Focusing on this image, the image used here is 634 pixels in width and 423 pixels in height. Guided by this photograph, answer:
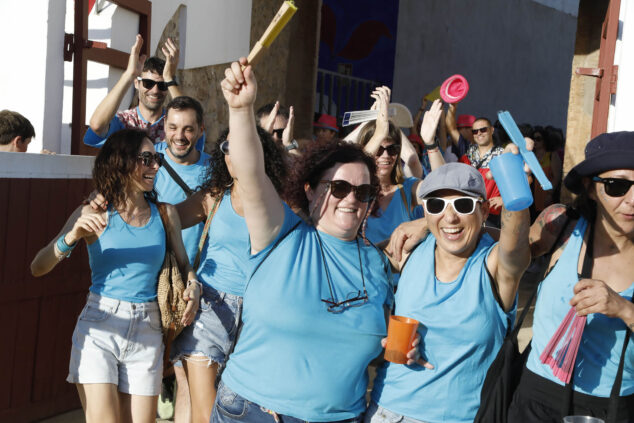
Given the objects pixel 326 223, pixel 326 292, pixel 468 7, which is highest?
pixel 468 7

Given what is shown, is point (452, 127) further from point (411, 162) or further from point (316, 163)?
point (316, 163)

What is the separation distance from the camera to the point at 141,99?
4652 mm

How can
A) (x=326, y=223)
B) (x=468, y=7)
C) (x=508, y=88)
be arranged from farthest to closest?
(x=508, y=88) → (x=468, y=7) → (x=326, y=223)

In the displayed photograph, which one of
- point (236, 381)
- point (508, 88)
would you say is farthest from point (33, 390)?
point (508, 88)

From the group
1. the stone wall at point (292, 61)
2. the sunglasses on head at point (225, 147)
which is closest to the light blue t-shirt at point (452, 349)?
the sunglasses on head at point (225, 147)

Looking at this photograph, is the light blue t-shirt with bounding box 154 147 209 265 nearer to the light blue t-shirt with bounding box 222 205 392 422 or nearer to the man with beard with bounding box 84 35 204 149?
the man with beard with bounding box 84 35 204 149

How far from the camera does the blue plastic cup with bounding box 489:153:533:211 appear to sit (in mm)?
2078

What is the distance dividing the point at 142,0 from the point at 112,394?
161 inches

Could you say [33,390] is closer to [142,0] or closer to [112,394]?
[112,394]

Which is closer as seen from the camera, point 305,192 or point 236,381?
point 236,381

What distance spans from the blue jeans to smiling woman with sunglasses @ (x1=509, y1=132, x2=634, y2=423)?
26.4 inches

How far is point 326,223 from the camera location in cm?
248

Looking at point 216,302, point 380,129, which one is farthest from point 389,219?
point 216,302

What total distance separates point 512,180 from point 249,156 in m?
0.84
